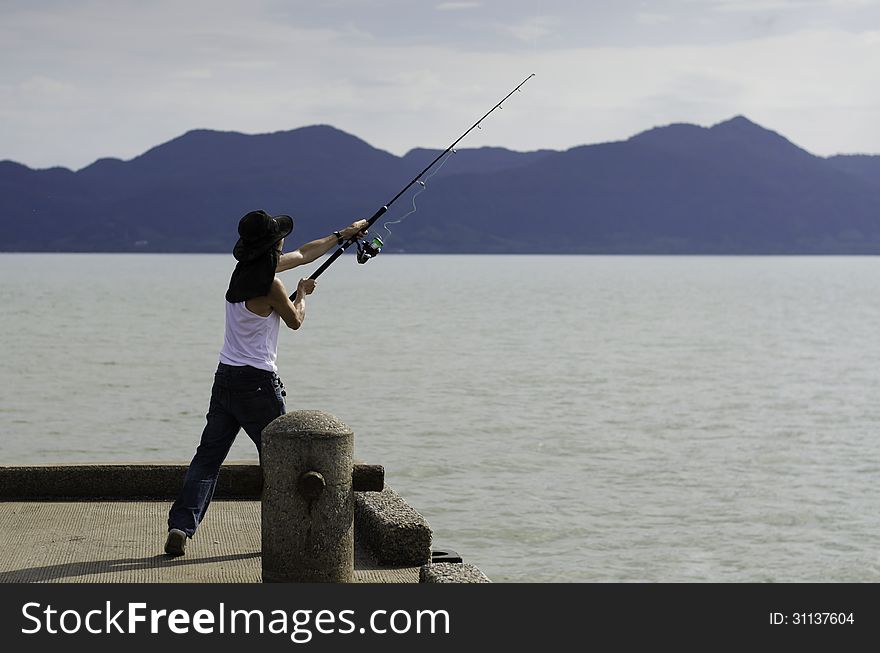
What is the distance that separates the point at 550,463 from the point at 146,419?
7.97m

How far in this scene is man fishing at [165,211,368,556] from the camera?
6906mm

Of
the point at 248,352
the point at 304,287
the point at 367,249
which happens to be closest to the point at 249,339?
the point at 248,352

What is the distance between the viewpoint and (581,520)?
14.8m

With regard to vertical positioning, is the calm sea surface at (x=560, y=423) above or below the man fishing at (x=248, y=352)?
below

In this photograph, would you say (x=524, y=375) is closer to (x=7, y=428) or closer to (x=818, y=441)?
(x=818, y=441)

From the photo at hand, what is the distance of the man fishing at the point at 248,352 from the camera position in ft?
22.7

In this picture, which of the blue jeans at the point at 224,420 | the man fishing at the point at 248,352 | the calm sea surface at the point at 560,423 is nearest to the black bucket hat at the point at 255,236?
the man fishing at the point at 248,352

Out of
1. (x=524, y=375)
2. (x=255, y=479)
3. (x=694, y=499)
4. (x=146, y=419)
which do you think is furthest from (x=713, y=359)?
(x=255, y=479)

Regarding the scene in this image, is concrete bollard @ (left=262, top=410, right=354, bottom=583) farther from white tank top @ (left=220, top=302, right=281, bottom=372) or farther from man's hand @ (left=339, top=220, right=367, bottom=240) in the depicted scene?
man's hand @ (left=339, top=220, right=367, bottom=240)

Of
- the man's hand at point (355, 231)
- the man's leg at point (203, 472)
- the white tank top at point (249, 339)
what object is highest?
the man's hand at point (355, 231)

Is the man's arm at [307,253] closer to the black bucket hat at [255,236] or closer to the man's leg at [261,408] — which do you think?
the black bucket hat at [255,236]

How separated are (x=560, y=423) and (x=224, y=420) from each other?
16.6 meters

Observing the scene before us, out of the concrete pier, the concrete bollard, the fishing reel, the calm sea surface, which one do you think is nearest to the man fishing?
the concrete pier

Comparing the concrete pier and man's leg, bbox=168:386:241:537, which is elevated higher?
man's leg, bbox=168:386:241:537
